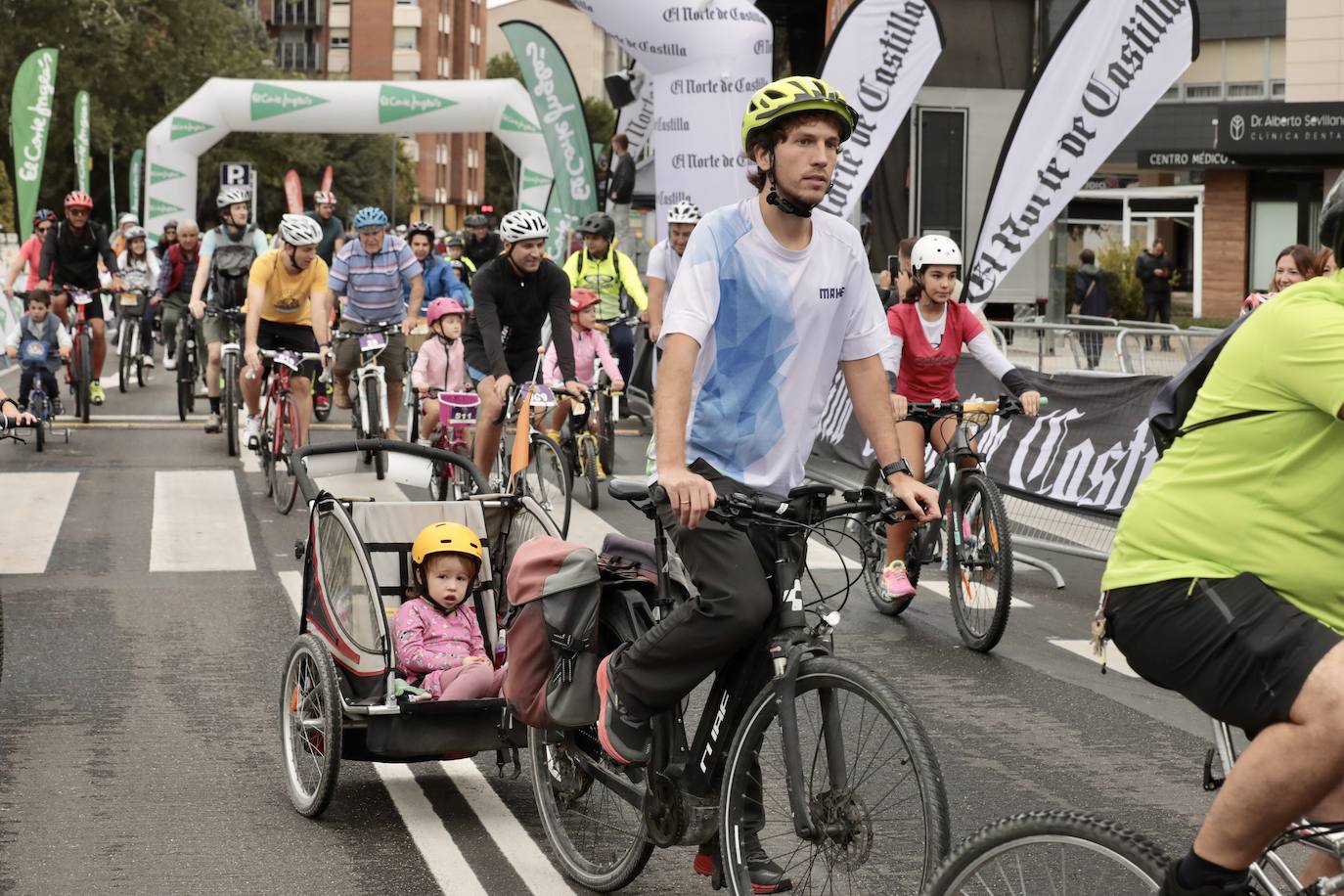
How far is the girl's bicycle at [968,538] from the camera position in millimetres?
8789

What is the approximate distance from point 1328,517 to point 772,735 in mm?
1607

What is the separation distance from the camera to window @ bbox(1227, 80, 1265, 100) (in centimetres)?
6612

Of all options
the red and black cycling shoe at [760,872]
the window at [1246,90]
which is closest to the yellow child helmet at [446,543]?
the red and black cycling shoe at [760,872]

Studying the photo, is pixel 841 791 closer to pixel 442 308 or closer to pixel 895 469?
pixel 895 469

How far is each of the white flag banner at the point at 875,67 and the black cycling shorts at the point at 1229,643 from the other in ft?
39.6

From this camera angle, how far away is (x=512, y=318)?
11789mm

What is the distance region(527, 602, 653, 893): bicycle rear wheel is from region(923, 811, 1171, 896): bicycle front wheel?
160 centimetres

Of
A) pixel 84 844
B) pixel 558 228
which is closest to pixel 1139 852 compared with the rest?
pixel 84 844

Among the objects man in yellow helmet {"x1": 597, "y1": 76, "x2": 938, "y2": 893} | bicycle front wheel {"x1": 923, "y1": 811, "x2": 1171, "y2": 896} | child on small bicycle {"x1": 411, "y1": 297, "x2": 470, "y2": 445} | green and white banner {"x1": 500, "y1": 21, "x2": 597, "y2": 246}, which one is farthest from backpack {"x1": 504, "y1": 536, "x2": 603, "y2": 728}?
green and white banner {"x1": 500, "y1": 21, "x2": 597, "y2": 246}

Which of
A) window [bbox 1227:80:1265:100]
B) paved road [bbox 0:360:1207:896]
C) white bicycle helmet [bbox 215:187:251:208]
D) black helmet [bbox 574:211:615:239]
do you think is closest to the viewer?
paved road [bbox 0:360:1207:896]

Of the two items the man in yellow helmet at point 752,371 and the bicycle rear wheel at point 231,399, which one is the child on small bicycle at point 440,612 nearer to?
the man in yellow helmet at point 752,371

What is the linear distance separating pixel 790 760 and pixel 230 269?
13411mm

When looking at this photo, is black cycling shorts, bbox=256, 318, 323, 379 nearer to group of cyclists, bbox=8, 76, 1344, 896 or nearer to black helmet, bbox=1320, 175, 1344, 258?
group of cyclists, bbox=8, 76, 1344, 896

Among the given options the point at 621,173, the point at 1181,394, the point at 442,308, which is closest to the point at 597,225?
the point at 442,308
